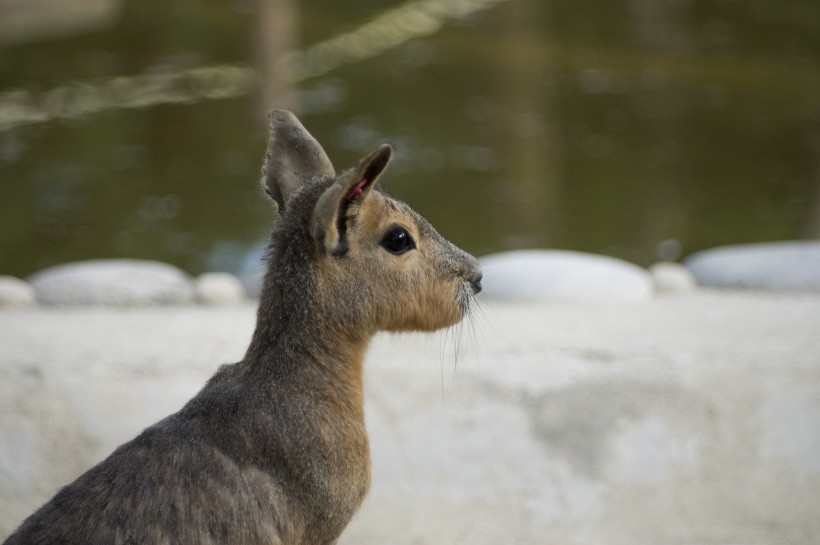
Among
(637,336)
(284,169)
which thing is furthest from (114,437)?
(637,336)

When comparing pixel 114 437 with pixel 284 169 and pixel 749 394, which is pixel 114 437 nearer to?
pixel 284 169

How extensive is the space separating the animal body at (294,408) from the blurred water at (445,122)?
5111 mm

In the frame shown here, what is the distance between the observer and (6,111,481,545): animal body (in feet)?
10.1

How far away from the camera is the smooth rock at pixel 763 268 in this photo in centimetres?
704

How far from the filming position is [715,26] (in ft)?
53.7

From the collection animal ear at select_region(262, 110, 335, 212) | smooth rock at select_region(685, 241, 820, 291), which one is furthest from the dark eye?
smooth rock at select_region(685, 241, 820, 291)

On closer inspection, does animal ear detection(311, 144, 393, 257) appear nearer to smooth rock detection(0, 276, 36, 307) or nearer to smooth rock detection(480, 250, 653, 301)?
smooth rock detection(480, 250, 653, 301)

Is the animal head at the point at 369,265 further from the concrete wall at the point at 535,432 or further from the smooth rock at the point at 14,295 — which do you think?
the smooth rock at the point at 14,295

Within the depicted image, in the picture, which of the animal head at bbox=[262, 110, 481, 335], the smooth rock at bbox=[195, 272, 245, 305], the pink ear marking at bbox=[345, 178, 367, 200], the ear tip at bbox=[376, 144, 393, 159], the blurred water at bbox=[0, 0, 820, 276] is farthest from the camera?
the blurred water at bbox=[0, 0, 820, 276]

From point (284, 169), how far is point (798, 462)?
2.98 m

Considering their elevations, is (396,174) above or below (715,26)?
below

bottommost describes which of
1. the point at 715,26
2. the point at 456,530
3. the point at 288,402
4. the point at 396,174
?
the point at 456,530

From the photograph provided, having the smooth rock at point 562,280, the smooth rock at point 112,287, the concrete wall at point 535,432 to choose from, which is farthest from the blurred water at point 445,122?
the concrete wall at point 535,432

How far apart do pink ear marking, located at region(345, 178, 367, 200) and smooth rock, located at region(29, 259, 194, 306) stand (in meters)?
3.94
